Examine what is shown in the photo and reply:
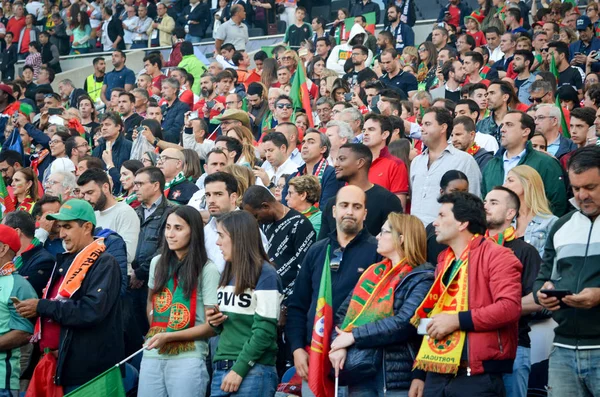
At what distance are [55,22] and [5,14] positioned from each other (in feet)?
5.81

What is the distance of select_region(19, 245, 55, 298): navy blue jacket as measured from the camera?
25.8ft

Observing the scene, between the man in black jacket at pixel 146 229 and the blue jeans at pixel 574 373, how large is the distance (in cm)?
344

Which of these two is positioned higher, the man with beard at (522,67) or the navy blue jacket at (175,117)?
the man with beard at (522,67)

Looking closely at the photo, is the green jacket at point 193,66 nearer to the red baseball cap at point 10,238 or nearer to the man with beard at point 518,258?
the red baseball cap at point 10,238

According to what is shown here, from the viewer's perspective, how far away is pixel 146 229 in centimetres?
850

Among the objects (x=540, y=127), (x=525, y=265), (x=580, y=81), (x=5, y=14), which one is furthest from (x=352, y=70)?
(x=5, y=14)

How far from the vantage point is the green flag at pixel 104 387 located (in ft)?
21.6

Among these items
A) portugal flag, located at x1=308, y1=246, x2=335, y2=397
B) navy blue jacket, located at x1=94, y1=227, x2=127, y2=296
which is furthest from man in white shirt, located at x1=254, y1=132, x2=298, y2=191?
portugal flag, located at x1=308, y1=246, x2=335, y2=397

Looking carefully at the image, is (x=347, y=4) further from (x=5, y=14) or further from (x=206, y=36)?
(x=5, y=14)

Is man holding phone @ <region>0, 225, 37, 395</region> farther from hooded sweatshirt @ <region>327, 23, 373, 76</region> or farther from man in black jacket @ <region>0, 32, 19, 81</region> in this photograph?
man in black jacket @ <region>0, 32, 19, 81</region>

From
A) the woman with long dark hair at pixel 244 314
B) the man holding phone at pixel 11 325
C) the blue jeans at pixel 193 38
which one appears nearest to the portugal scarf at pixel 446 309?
the woman with long dark hair at pixel 244 314

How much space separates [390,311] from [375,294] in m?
0.14

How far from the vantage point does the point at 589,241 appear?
5656 millimetres

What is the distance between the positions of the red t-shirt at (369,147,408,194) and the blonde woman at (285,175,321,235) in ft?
2.50
